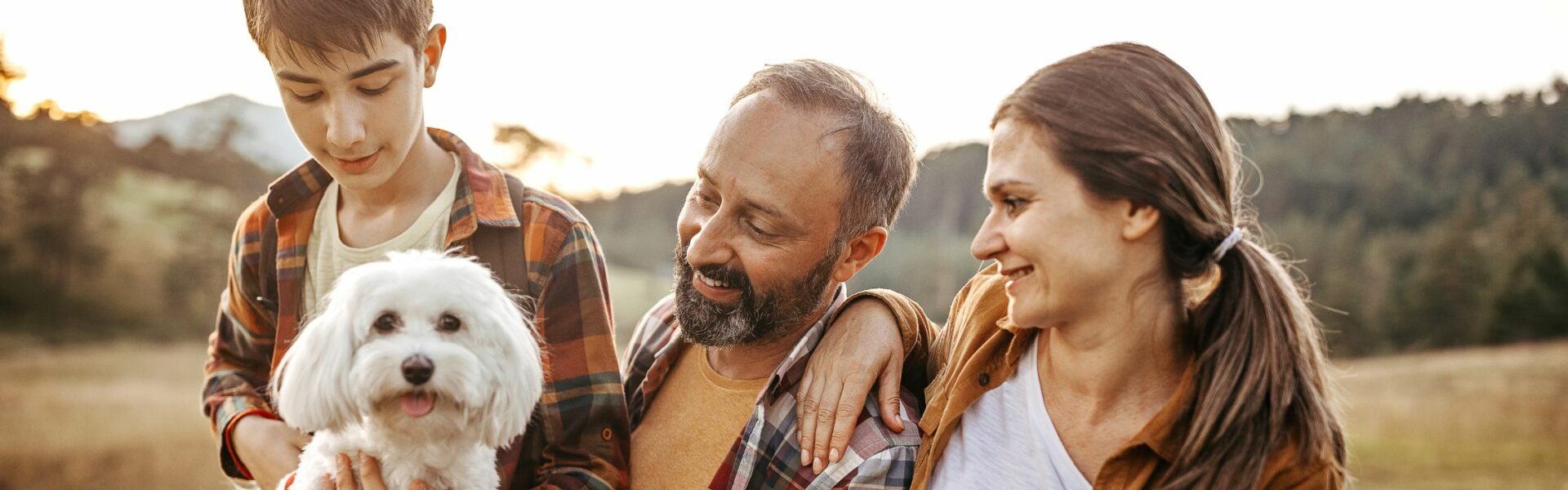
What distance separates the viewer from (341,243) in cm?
241

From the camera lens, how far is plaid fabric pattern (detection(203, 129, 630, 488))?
2293mm

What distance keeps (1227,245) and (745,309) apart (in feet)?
3.82

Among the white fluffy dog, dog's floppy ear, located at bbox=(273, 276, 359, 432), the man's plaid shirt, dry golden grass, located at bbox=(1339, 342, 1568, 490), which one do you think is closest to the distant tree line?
dry golden grass, located at bbox=(1339, 342, 1568, 490)

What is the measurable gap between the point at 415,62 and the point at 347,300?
28.1 inches

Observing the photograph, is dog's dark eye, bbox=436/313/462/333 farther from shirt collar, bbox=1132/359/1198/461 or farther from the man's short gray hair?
shirt collar, bbox=1132/359/1198/461

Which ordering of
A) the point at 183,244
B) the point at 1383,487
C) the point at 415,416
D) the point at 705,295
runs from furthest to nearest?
the point at 183,244
the point at 1383,487
the point at 705,295
the point at 415,416

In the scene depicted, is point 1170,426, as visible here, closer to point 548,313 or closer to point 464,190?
point 548,313

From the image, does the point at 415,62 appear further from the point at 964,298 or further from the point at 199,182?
the point at 199,182

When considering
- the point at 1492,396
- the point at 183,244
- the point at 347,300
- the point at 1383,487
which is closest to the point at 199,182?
the point at 183,244

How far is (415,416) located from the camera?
5.80 feet

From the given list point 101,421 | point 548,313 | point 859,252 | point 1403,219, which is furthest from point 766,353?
point 101,421

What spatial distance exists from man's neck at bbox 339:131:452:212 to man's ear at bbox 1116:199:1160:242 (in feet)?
5.37

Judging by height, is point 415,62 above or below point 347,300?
above

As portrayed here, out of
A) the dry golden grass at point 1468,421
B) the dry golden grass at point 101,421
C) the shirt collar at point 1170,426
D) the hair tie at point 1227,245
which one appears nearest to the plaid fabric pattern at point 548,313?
the shirt collar at point 1170,426
